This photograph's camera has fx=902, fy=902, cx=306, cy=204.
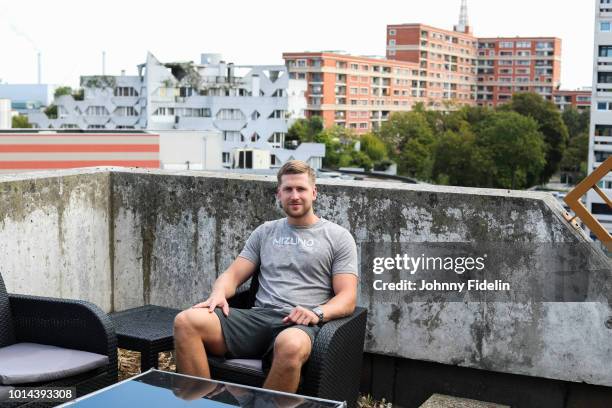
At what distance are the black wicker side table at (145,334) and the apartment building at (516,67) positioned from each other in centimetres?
16355

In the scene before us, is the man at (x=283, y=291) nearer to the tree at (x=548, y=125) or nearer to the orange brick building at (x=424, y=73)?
the tree at (x=548, y=125)

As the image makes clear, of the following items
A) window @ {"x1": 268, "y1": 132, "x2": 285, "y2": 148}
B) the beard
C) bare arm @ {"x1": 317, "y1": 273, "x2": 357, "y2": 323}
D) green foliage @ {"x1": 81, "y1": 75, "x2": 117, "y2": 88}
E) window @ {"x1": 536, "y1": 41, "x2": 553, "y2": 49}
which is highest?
window @ {"x1": 536, "y1": 41, "x2": 553, "y2": 49}

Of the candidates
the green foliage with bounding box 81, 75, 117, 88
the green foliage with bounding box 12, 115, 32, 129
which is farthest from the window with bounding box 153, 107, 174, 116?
the green foliage with bounding box 12, 115, 32, 129

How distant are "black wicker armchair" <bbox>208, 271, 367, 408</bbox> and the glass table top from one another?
430 millimetres

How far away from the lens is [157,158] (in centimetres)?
4453

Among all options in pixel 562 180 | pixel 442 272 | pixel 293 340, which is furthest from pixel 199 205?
pixel 562 180

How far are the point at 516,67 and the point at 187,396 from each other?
167718 mm

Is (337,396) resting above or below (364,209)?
below

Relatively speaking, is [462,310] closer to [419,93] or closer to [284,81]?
[284,81]

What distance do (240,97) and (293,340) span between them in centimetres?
8809

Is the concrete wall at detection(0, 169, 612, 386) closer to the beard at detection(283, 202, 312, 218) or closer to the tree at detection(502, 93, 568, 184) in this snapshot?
the beard at detection(283, 202, 312, 218)

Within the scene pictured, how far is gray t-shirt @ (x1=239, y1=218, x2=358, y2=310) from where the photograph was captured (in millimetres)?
3977

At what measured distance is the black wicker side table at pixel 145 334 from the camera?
13.1ft
